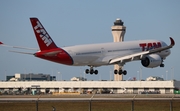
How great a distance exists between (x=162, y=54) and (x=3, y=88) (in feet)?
268

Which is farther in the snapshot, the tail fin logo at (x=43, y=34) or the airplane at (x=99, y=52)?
the tail fin logo at (x=43, y=34)

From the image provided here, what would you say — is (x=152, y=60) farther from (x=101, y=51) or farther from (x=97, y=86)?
(x=97, y=86)

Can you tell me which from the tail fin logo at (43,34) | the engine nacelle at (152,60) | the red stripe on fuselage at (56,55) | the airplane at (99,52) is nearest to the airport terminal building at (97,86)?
the airplane at (99,52)

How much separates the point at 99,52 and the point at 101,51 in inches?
22.3

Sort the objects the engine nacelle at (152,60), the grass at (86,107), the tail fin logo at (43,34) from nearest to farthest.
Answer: the grass at (86,107) < the tail fin logo at (43,34) < the engine nacelle at (152,60)

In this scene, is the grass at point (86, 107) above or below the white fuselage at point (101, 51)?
below

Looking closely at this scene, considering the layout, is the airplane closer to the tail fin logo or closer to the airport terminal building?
the tail fin logo

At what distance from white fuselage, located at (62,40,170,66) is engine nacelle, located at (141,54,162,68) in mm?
1695

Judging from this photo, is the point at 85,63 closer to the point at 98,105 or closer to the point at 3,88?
the point at 98,105

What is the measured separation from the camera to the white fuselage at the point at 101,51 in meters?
90.0

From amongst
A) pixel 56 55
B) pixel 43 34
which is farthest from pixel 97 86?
pixel 56 55

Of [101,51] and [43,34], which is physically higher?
[43,34]

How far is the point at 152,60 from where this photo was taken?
321 feet

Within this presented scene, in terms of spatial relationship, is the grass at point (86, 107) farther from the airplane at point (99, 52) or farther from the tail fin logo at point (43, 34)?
the tail fin logo at point (43, 34)
